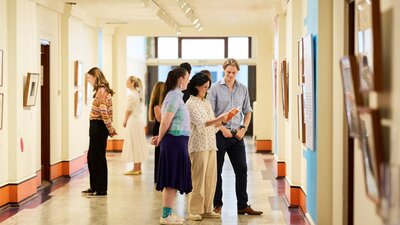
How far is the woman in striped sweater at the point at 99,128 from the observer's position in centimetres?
853

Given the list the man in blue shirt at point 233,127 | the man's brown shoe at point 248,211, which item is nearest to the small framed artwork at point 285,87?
the man in blue shirt at point 233,127

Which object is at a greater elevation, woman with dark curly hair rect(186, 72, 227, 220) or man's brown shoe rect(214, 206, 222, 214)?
woman with dark curly hair rect(186, 72, 227, 220)

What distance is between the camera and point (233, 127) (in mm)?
7332

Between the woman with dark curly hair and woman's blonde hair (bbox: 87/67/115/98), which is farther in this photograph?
woman's blonde hair (bbox: 87/67/115/98)

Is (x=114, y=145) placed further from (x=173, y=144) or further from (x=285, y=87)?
(x=173, y=144)

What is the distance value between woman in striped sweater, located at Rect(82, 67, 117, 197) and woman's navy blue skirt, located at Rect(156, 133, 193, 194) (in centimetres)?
184

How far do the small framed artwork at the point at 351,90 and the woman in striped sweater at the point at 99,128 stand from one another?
16.9ft

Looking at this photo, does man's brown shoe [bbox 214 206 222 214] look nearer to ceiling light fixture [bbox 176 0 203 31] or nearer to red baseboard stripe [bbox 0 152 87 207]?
red baseboard stripe [bbox 0 152 87 207]

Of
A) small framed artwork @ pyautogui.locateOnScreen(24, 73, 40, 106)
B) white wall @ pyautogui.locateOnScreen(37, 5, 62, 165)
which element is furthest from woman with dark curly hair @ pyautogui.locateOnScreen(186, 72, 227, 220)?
white wall @ pyautogui.locateOnScreen(37, 5, 62, 165)

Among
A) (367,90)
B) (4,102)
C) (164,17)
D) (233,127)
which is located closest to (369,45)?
(367,90)

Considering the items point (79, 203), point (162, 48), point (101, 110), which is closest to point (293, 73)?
point (101, 110)

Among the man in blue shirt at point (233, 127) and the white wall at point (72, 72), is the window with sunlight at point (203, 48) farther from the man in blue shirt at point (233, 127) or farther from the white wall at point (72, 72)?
the man in blue shirt at point (233, 127)

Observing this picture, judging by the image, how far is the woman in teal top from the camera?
6777 millimetres

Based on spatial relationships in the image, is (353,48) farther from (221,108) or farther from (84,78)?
(84,78)
